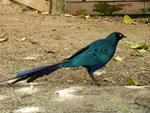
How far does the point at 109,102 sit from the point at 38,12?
4479mm

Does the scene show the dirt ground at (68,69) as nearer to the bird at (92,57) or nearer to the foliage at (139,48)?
the foliage at (139,48)

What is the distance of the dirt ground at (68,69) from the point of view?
310 cm

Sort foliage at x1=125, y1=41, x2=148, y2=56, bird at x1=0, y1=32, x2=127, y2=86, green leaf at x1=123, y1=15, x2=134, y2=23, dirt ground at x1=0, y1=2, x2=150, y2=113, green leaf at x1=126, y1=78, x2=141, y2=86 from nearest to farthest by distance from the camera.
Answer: dirt ground at x1=0, y1=2, x2=150, y2=113 → bird at x1=0, y1=32, x2=127, y2=86 → green leaf at x1=126, y1=78, x2=141, y2=86 → foliage at x1=125, y1=41, x2=148, y2=56 → green leaf at x1=123, y1=15, x2=134, y2=23

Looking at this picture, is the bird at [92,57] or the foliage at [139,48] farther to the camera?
the foliage at [139,48]

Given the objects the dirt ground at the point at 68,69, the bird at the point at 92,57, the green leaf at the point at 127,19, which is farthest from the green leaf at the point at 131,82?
the green leaf at the point at 127,19

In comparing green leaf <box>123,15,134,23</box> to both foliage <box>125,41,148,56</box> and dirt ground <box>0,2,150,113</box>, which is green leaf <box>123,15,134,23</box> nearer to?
dirt ground <box>0,2,150,113</box>

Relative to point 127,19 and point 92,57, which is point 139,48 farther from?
point 127,19

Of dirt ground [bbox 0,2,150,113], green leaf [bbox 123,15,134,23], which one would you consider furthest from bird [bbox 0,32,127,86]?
green leaf [bbox 123,15,134,23]

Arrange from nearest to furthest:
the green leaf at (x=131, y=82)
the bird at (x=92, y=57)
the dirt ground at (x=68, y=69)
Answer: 1. the dirt ground at (x=68, y=69)
2. the bird at (x=92, y=57)
3. the green leaf at (x=131, y=82)

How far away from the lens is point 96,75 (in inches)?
159

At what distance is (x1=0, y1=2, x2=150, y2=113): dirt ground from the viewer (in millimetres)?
3104

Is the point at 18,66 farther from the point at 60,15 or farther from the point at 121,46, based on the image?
the point at 60,15

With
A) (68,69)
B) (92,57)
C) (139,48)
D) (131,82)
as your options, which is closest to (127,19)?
(139,48)

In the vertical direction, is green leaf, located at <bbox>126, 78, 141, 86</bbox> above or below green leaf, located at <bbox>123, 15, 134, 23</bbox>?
below
